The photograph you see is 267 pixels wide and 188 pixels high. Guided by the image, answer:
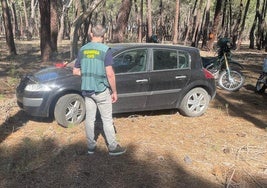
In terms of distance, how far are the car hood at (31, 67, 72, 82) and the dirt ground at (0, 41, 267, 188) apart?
0.93m

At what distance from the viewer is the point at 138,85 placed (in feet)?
25.6

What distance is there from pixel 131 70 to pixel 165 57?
93 cm

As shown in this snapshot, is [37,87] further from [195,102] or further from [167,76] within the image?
[195,102]

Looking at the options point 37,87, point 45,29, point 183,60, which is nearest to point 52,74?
point 37,87

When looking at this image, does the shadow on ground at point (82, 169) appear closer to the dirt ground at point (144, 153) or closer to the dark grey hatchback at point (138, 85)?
the dirt ground at point (144, 153)

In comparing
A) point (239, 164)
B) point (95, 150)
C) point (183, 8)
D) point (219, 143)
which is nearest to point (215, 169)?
point (239, 164)

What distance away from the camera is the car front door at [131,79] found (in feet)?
25.0

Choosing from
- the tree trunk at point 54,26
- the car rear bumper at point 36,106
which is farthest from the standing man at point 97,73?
the tree trunk at point 54,26

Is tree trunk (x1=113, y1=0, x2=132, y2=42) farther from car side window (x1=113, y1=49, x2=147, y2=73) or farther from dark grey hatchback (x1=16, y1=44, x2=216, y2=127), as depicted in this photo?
car side window (x1=113, y1=49, x2=147, y2=73)

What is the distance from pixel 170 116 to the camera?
876 centimetres

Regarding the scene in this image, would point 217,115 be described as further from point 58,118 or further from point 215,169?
point 58,118

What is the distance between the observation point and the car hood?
288 inches

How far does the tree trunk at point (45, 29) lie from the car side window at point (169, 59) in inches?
358

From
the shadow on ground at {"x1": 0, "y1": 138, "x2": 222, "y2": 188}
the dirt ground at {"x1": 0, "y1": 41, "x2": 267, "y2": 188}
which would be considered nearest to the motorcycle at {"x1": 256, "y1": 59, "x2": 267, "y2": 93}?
the dirt ground at {"x1": 0, "y1": 41, "x2": 267, "y2": 188}
